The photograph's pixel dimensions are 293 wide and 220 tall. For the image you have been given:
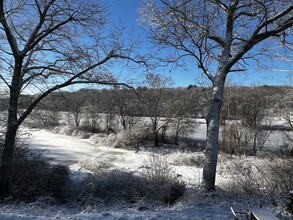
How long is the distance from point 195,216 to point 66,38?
6929mm

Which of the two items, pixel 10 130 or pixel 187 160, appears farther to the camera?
pixel 187 160

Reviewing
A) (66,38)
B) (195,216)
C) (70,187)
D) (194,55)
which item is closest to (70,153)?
(70,187)

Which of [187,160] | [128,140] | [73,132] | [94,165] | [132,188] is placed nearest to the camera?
[132,188]

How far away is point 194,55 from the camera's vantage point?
7.88 meters

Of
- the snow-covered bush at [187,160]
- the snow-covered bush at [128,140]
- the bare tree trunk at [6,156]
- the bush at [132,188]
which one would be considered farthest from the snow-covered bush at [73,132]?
the bare tree trunk at [6,156]

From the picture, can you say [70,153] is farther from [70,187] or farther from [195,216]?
[195,216]

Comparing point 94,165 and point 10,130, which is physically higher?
point 10,130

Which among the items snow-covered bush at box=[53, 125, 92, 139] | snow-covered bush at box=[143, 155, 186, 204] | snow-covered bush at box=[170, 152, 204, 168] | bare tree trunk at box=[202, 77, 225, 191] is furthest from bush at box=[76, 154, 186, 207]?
snow-covered bush at box=[53, 125, 92, 139]

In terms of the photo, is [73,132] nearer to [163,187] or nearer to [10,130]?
[10,130]

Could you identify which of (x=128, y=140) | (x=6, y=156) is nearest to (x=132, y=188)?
(x=6, y=156)

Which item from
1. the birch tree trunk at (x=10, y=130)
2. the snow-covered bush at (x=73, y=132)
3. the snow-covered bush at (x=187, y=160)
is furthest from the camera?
the snow-covered bush at (x=73, y=132)

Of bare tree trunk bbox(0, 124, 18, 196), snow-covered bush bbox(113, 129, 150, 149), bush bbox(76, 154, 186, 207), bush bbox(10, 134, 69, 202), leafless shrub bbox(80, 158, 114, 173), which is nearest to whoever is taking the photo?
bush bbox(76, 154, 186, 207)

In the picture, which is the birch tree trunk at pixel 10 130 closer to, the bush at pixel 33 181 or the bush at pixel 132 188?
the bush at pixel 33 181

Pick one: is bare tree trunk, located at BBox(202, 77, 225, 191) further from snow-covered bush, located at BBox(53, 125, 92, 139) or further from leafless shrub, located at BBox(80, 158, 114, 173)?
snow-covered bush, located at BBox(53, 125, 92, 139)
